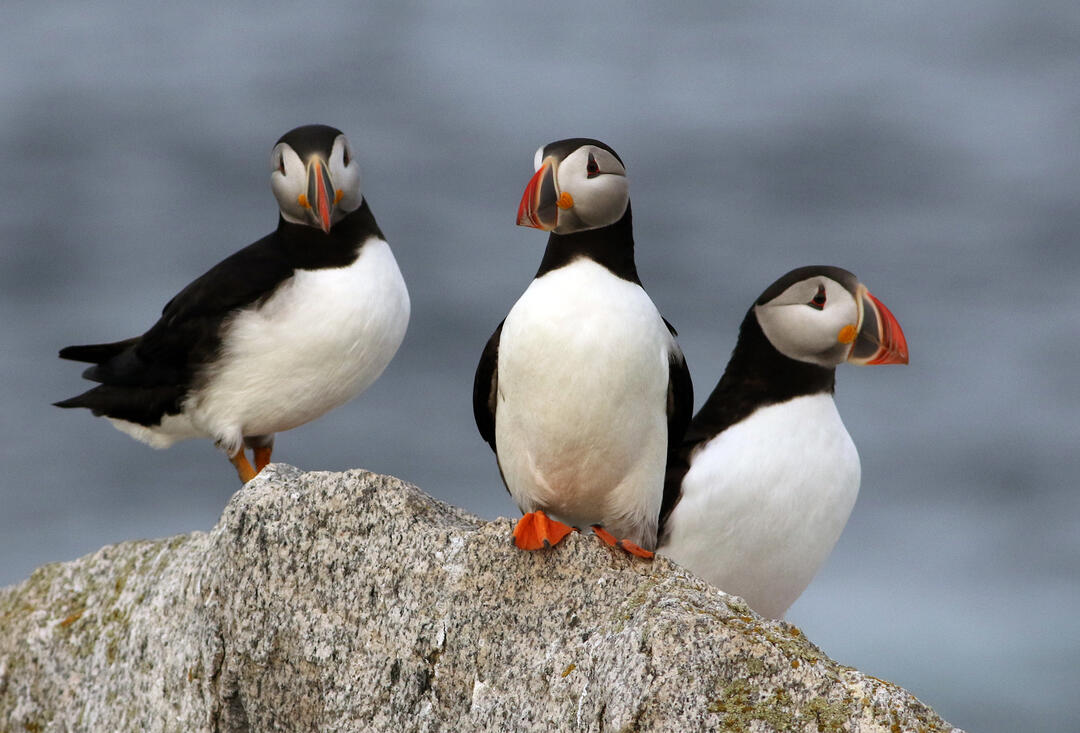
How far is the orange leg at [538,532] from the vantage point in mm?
3963

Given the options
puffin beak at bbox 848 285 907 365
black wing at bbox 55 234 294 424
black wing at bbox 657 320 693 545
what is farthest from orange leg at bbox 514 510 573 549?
black wing at bbox 55 234 294 424

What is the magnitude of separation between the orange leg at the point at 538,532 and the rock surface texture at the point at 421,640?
34 mm

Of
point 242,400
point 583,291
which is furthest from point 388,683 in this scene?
point 242,400

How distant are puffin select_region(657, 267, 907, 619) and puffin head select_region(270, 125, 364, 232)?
1.72 metres

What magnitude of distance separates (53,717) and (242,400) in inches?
64.8

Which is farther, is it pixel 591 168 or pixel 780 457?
pixel 780 457

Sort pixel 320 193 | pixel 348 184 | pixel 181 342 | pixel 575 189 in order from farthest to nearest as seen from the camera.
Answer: pixel 181 342 → pixel 348 184 → pixel 320 193 → pixel 575 189

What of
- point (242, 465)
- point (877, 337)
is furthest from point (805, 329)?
point (242, 465)

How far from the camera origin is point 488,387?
4754 millimetres

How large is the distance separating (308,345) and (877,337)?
7.46 ft

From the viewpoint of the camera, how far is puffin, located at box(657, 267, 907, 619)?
17.6 feet

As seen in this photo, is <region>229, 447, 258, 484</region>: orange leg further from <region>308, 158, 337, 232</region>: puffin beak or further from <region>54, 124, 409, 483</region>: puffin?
<region>308, 158, 337, 232</region>: puffin beak

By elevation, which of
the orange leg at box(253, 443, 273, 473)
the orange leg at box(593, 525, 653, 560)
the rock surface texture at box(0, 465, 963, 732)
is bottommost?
the rock surface texture at box(0, 465, 963, 732)

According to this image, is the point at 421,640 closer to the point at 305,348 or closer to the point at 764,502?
the point at 764,502
